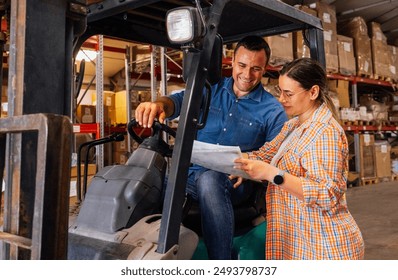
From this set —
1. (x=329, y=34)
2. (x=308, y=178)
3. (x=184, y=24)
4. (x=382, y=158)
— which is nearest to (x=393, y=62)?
(x=382, y=158)

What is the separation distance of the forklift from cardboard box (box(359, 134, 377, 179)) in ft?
24.4

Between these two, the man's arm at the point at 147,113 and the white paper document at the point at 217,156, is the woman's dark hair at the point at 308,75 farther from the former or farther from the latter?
the man's arm at the point at 147,113

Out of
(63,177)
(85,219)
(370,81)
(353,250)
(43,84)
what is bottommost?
(353,250)

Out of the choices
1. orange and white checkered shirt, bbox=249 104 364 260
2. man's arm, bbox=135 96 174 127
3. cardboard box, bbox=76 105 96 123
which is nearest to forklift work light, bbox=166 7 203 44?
man's arm, bbox=135 96 174 127

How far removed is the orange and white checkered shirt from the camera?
1838 millimetres

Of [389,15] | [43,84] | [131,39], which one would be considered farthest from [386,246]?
[389,15]

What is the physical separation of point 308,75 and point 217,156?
0.62 meters

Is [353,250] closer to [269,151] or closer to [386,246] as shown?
[269,151]

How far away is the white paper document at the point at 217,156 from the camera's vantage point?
189 cm

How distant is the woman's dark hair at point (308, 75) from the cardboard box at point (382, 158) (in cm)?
773

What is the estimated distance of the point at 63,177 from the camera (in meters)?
1.14

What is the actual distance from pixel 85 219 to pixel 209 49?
3.18 feet

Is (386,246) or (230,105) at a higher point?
(230,105)

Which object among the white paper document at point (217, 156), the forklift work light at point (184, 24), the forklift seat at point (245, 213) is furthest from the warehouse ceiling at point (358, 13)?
the forklift work light at point (184, 24)
